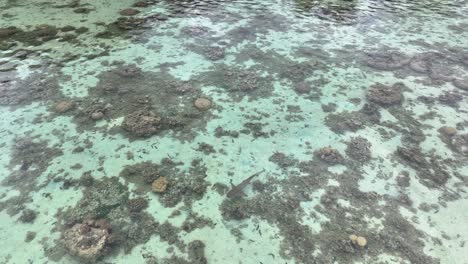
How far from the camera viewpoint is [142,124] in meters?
6.67

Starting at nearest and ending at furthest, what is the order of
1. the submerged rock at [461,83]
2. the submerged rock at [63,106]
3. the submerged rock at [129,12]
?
the submerged rock at [63,106], the submerged rock at [461,83], the submerged rock at [129,12]

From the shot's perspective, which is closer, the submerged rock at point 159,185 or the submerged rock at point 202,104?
the submerged rock at point 159,185

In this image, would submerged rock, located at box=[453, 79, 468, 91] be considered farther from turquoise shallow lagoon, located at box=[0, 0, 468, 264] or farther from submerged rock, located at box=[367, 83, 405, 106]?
submerged rock, located at box=[367, 83, 405, 106]

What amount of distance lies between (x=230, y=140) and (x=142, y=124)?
6.00ft

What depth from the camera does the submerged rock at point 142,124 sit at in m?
6.59

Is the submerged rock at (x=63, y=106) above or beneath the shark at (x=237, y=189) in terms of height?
above

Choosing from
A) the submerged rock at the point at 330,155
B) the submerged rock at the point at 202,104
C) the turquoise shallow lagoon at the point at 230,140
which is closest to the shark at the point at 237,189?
the turquoise shallow lagoon at the point at 230,140

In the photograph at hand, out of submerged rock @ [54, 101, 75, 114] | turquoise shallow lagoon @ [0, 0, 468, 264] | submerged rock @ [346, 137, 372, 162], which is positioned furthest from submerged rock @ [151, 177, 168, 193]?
submerged rock @ [346, 137, 372, 162]

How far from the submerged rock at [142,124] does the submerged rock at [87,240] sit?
2168 millimetres

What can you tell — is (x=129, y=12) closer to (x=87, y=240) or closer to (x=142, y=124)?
(x=142, y=124)

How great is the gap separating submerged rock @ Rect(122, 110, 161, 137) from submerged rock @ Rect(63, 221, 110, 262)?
217 centimetres

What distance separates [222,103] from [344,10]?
7317 millimetres

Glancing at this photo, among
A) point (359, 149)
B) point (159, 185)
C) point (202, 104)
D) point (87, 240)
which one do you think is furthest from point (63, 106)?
point (359, 149)

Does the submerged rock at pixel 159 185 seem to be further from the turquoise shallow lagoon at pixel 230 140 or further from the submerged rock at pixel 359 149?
the submerged rock at pixel 359 149
